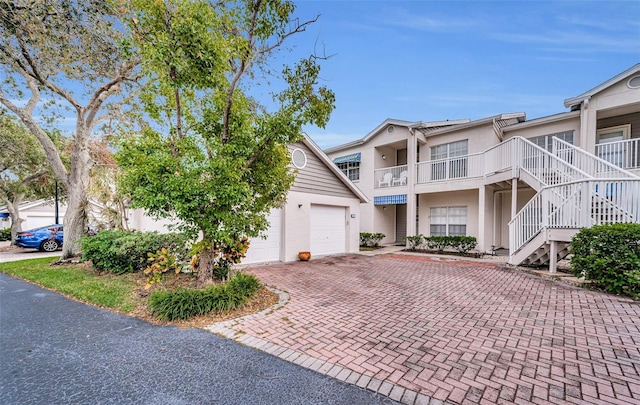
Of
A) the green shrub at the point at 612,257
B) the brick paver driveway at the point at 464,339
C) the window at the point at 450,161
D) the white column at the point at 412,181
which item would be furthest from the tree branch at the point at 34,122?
the green shrub at the point at 612,257

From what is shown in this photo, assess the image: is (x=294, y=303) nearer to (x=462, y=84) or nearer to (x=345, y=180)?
(x=345, y=180)

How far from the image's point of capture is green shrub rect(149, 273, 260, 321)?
461 cm

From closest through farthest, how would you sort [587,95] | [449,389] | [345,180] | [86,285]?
[449,389] → [86,285] → [587,95] → [345,180]

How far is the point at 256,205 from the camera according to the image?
19.4 feet

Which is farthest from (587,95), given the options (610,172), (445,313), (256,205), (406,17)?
(256,205)

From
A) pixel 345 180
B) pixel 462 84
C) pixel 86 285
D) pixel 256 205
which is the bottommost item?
pixel 86 285

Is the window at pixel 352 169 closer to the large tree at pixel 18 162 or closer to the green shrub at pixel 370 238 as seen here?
the green shrub at pixel 370 238

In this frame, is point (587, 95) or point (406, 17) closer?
point (406, 17)

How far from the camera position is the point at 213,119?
5676 mm

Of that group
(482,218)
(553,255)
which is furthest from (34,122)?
(482,218)

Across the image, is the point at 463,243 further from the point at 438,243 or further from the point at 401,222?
the point at 401,222

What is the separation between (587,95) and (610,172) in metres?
3.73

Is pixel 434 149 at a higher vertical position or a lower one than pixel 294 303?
higher

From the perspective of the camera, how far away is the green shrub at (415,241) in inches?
551
